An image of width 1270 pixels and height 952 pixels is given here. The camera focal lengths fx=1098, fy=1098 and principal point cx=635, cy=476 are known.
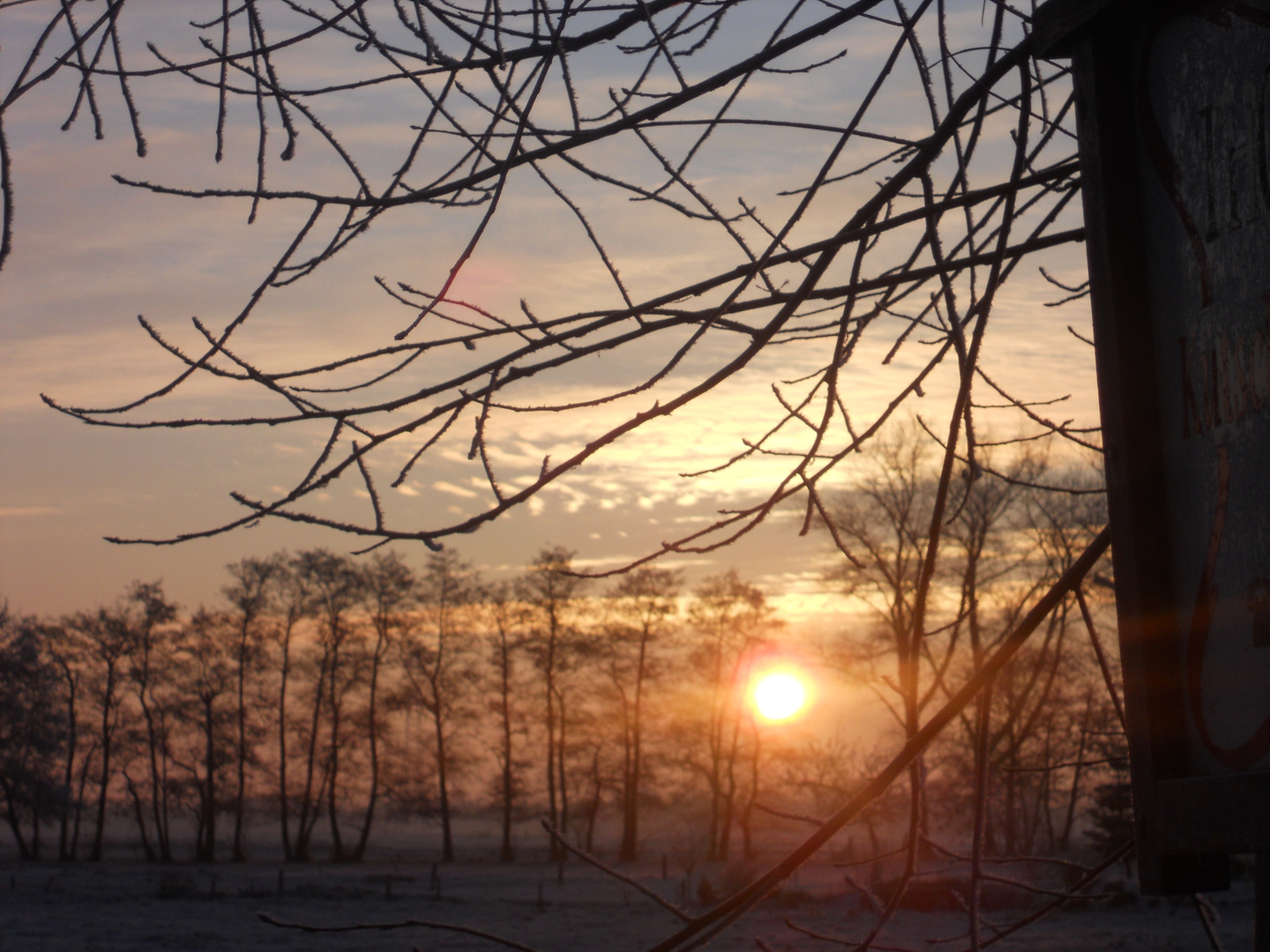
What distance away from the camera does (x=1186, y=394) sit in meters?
1.13

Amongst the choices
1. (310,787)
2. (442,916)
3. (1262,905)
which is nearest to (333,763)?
(310,787)

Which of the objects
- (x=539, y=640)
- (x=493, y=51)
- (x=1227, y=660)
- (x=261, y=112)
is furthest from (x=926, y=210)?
(x=539, y=640)

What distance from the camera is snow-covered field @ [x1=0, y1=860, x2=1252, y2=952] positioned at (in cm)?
1928

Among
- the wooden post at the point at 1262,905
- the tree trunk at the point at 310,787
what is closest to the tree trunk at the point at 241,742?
the tree trunk at the point at 310,787

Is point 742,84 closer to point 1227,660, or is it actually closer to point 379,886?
point 1227,660

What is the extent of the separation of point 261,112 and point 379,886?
104 feet

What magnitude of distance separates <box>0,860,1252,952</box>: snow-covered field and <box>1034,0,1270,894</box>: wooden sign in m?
15.2

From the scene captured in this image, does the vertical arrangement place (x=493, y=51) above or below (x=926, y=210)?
above

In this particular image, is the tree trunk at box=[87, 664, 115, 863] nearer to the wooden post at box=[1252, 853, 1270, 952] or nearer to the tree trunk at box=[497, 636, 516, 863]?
the tree trunk at box=[497, 636, 516, 863]

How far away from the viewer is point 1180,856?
109cm

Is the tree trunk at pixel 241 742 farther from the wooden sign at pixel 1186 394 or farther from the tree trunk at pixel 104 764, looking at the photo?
the wooden sign at pixel 1186 394

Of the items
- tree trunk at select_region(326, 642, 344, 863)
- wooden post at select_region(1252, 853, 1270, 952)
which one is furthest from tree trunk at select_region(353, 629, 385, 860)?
wooden post at select_region(1252, 853, 1270, 952)

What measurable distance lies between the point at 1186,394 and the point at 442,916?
25950mm

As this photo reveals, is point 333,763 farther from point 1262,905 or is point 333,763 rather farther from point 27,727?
point 1262,905
